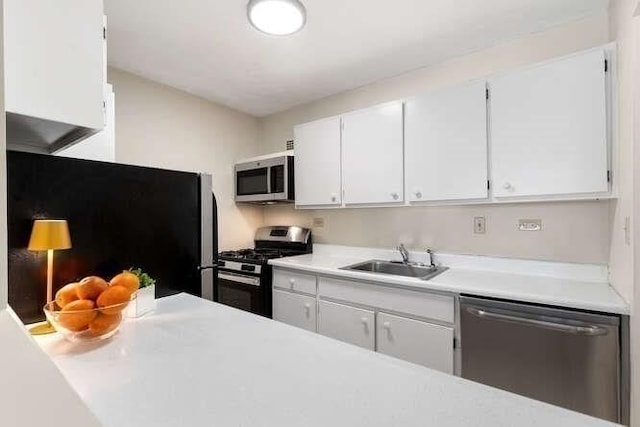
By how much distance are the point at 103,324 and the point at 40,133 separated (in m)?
0.72

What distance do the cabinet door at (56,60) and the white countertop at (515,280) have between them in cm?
164

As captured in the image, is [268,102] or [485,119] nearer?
[485,119]

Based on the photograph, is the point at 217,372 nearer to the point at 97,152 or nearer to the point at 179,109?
the point at 97,152

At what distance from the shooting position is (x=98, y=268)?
1.17 metres

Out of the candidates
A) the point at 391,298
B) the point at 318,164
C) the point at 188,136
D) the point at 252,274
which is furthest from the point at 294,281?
the point at 188,136

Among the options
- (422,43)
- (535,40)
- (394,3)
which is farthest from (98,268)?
(535,40)

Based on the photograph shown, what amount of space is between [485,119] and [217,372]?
75.5 inches

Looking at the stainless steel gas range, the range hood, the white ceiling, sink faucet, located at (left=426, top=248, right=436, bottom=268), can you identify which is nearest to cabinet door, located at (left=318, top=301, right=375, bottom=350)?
the stainless steel gas range

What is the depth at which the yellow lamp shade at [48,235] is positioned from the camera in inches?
37.5

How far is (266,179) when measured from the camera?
2.98m

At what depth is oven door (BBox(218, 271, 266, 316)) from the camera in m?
2.51

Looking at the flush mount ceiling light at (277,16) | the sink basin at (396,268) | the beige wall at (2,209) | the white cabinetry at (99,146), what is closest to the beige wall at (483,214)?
the sink basin at (396,268)

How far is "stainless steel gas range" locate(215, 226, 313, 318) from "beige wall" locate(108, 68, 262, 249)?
1.67 feet

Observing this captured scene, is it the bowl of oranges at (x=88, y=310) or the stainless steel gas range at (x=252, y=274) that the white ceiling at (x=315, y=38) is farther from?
the bowl of oranges at (x=88, y=310)
